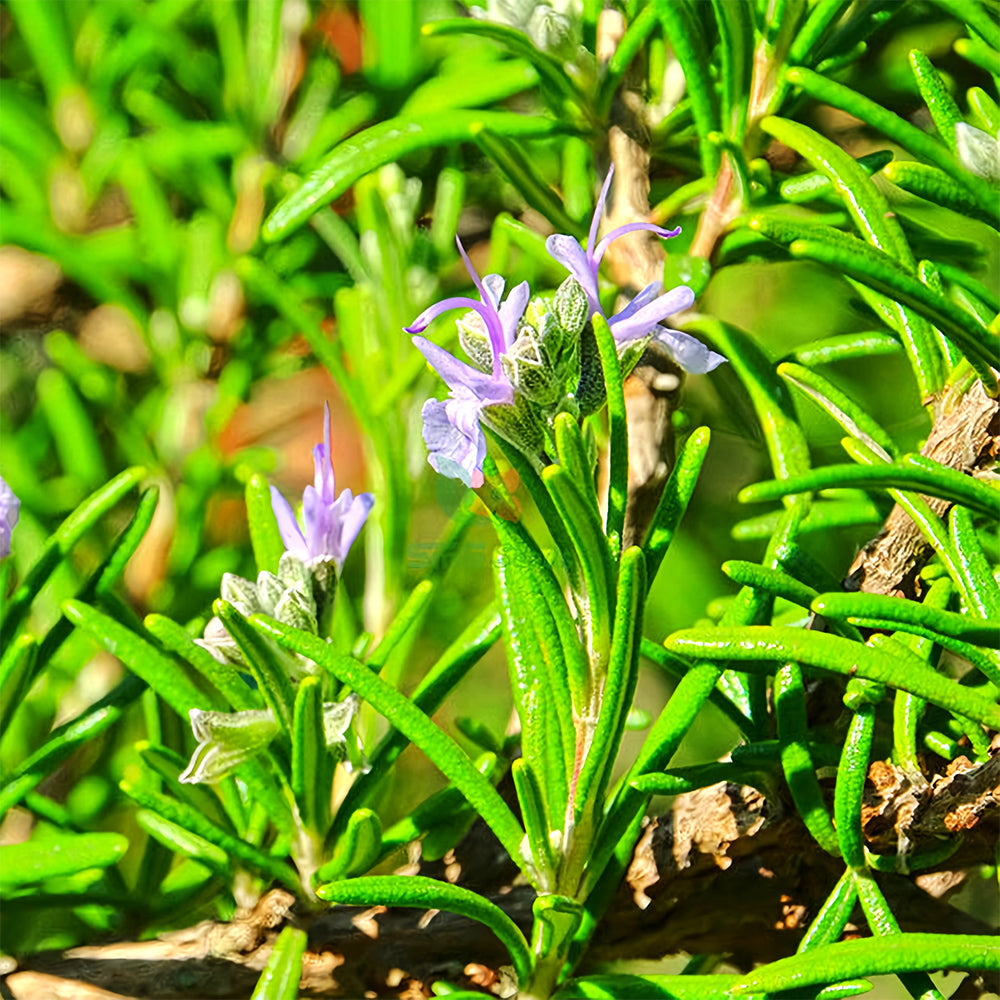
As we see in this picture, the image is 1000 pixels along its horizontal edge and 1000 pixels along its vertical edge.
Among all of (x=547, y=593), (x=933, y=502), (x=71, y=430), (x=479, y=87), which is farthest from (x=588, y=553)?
(x=71, y=430)

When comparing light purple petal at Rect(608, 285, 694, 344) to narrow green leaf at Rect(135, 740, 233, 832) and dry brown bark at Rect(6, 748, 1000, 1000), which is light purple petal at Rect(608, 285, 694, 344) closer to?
dry brown bark at Rect(6, 748, 1000, 1000)

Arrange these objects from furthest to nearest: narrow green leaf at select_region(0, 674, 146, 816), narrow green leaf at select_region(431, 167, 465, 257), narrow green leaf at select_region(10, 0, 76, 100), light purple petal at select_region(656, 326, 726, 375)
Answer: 1. narrow green leaf at select_region(10, 0, 76, 100)
2. narrow green leaf at select_region(431, 167, 465, 257)
3. narrow green leaf at select_region(0, 674, 146, 816)
4. light purple petal at select_region(656, 326, 726, 375)

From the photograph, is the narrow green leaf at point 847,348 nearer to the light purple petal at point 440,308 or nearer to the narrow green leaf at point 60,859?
the light purple petal at point 440,308

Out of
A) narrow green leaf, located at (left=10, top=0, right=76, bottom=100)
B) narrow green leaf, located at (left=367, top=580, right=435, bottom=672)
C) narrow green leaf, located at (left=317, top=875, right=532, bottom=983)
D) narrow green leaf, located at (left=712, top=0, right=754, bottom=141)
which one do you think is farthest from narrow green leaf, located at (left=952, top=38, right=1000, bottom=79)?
narrow green leaf, located at (left=10, top=0, right=76, bottom=100)

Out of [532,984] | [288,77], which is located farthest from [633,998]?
[288,77]

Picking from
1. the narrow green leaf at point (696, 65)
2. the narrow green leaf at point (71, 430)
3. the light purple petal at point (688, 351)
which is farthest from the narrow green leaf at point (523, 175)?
the narrow green leaf at point (71, 430)

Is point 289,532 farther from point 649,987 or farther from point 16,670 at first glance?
point 649,987
